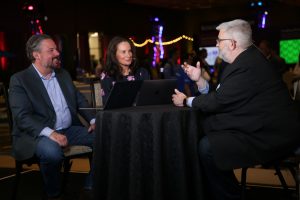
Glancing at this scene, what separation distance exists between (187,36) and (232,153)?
57.7ft

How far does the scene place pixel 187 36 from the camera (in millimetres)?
19672

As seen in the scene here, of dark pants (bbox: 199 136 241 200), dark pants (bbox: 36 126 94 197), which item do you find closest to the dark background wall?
dark pants (bbox: 36 126 94 197)

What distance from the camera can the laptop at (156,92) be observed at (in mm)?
2732

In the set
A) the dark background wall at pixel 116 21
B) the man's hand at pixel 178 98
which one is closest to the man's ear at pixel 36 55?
the man's hand at pixel 178 98

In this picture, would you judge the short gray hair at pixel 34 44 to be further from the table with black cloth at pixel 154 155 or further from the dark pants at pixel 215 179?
the dark pants at pixel 215 179

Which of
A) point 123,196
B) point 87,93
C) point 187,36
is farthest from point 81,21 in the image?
point 123,196

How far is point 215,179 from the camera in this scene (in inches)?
99.0

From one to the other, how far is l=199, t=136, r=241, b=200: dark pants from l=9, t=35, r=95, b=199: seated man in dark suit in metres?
0.98

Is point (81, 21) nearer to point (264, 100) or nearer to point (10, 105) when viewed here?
point (10, 105)

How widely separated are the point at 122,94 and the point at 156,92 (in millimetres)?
281

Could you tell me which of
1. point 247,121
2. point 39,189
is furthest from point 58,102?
point 247,121

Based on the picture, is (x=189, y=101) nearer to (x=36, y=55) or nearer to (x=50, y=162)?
(x=50, y=162)

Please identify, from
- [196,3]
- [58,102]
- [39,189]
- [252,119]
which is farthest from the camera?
[196,3]

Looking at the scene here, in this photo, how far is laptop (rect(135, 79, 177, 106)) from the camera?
273cm
